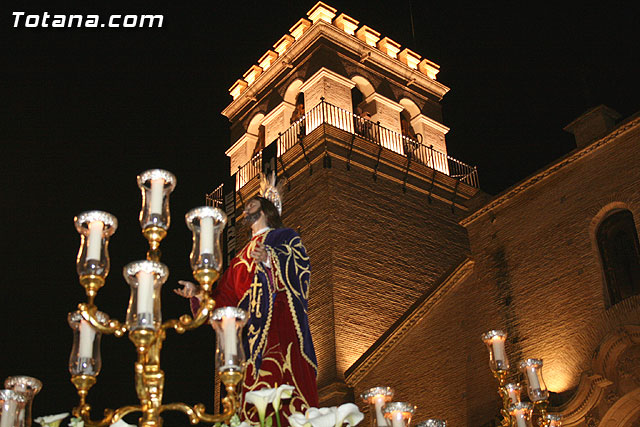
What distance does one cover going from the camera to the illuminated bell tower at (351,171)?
19750 millimetres

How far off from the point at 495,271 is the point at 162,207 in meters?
11.5

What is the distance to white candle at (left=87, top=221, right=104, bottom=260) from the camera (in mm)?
4578

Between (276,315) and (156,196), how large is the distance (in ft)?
7.28

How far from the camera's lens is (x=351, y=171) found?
2136cm

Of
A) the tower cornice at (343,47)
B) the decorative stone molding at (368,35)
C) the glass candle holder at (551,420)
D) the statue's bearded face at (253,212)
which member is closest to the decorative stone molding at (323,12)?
the tower cornice at (343,47)

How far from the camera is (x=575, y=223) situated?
47.5 feet

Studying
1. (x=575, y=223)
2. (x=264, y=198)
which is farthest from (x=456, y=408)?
(x=264, y=198)

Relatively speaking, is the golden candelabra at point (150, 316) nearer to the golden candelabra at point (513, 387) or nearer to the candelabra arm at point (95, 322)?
the candelabra arm at point (95, 322)

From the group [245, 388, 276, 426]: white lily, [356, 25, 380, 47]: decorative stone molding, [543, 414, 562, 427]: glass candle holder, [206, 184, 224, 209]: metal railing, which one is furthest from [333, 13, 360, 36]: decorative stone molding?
[245, 388, 276, 426]: white lily

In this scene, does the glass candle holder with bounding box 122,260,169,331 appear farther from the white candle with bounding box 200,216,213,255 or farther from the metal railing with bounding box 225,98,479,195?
the metal railing with bounding box 225,98,479,195

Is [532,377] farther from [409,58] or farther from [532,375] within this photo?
[409,58]

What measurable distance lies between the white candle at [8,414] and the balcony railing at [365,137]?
17544 millimetres

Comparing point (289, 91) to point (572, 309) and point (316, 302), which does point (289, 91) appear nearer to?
point (316, 302)

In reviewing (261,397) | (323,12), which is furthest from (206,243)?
(323,12)
